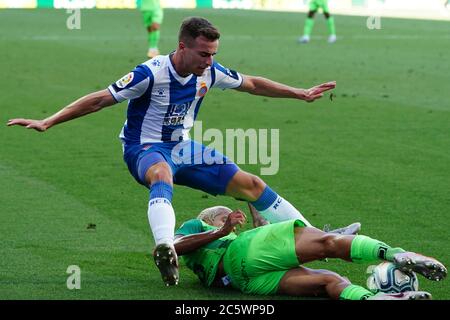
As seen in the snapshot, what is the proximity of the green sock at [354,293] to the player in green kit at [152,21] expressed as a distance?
1986 cm

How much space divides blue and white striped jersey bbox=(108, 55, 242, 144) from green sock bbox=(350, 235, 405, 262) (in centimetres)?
203

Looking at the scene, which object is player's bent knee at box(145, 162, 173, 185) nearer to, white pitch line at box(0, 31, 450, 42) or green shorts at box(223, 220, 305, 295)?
green shorts at box(223, 220, 305, 295)

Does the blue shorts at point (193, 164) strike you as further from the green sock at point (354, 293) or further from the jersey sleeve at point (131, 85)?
the green sock at point (354, 293)

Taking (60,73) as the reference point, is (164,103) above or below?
above

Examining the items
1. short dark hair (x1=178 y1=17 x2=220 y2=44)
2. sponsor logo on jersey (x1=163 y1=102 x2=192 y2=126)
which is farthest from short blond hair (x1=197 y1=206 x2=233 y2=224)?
short dark hair (x1=178 y1=17 x2=220 y2=44)

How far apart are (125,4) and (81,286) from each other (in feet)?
132

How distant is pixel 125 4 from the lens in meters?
47.1

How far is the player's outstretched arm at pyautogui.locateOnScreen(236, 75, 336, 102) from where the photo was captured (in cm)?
877

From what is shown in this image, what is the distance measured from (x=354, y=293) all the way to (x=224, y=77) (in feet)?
8.31

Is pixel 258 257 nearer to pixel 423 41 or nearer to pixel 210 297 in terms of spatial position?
pixel 210 297

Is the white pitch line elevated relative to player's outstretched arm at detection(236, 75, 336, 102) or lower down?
lower down

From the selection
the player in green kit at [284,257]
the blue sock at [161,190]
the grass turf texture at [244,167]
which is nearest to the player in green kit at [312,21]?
the grass turf texture at [244,167]

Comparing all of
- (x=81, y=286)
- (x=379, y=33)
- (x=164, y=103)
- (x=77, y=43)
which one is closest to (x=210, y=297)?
(x=81, y=286)

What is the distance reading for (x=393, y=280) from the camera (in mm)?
6930
